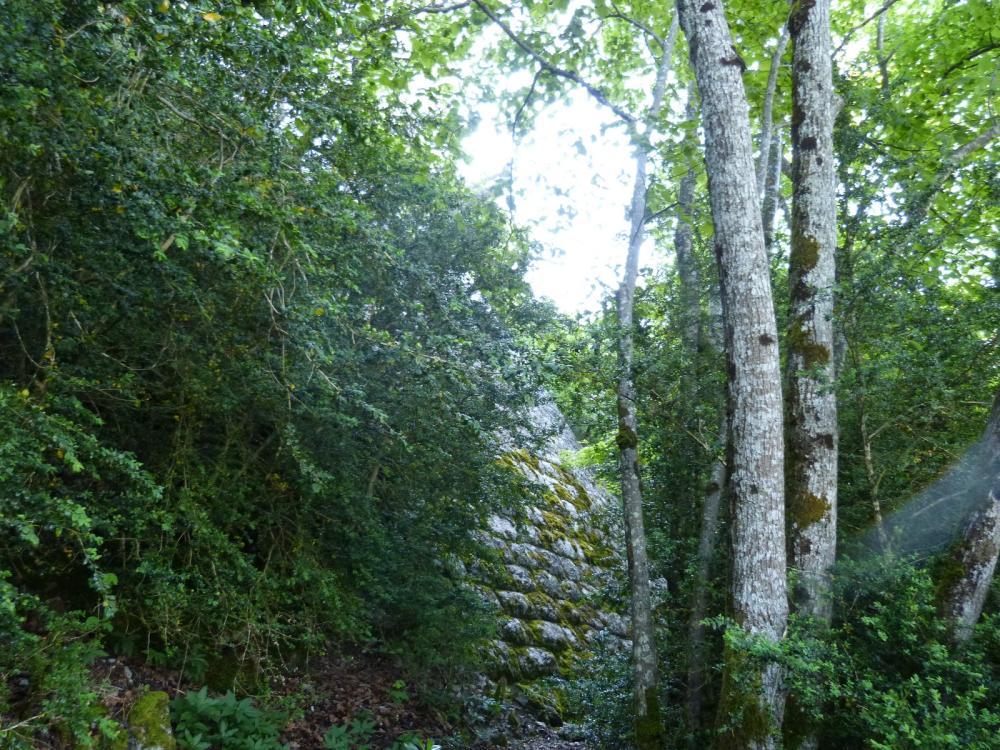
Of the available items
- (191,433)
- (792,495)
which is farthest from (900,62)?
(191,433)

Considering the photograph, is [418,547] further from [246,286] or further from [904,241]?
[904,241]

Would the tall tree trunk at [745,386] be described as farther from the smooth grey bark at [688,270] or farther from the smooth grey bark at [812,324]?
the smooth grey bark at [688,270]

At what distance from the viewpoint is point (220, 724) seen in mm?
4699

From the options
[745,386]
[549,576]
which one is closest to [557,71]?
[745,386]

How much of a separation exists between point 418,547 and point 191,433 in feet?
8.58

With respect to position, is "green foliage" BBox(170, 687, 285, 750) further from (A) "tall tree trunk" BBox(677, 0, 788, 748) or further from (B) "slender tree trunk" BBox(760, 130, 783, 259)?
(B) "slender tree trunk" BBox(760, 130, 783, 259)

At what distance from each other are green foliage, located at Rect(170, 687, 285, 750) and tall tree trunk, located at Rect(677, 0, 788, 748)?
130 inches

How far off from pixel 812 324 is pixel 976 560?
1.87 metres

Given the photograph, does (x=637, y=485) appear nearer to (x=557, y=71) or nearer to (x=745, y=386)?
(x=745, y=386)

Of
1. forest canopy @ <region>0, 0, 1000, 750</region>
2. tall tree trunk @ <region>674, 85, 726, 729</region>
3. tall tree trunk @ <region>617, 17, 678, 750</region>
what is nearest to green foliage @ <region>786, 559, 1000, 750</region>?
forest canopy @ <region>0, 0, 1000, 750</region>

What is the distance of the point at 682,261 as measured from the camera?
7.64m

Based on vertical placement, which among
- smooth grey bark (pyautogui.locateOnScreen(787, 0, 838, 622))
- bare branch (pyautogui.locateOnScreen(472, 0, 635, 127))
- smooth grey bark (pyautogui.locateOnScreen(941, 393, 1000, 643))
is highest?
bare branch (pyautogui.locateOnScreen(472, 0, 635, 127))

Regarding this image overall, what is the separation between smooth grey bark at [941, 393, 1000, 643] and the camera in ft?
12.8

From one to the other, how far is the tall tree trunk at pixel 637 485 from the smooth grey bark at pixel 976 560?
9.04 feet
